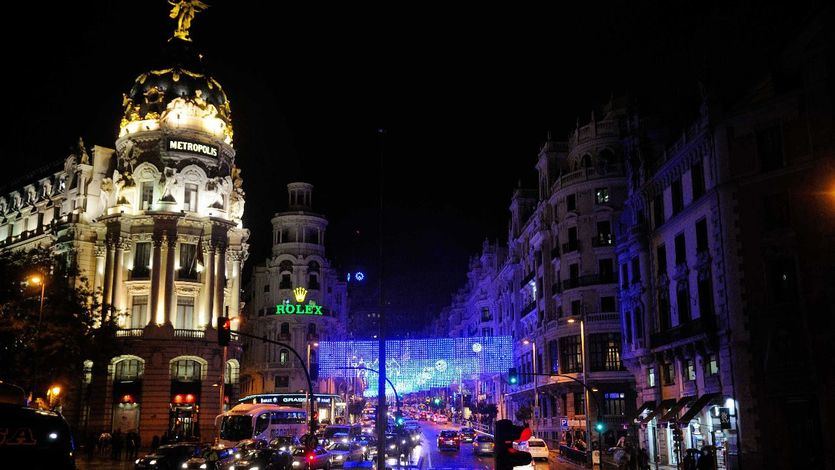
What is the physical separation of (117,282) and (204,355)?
1043cm

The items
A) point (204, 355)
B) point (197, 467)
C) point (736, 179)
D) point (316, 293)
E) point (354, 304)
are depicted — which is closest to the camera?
point (197, 467)

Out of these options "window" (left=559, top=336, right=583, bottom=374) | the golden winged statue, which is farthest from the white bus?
the golden winged statue

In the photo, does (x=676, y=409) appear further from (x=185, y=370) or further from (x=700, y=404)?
(x=185, y=370)

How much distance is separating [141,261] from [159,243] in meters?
2.92

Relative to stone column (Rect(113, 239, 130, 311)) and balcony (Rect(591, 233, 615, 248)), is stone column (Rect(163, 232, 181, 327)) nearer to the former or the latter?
stone column (Rect(113, 239, 130, 311))

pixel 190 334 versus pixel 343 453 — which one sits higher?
pixel 190 334

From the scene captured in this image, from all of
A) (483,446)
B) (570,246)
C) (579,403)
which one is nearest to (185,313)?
(483,446)

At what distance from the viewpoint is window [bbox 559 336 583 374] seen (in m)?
63.8

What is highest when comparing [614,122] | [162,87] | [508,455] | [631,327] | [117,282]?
[162,87]

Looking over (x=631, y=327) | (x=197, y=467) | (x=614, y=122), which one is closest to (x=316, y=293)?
(x=614, y=122)

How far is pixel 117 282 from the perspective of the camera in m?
69.8

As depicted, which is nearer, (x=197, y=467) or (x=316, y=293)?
(x=197, y=467)

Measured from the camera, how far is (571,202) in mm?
66625

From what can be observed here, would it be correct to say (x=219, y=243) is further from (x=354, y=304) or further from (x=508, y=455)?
(x=354, y=304)
